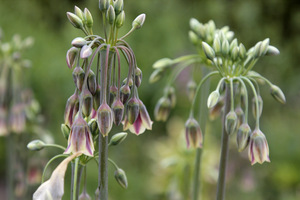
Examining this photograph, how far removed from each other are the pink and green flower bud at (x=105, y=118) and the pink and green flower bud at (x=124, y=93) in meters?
0.14

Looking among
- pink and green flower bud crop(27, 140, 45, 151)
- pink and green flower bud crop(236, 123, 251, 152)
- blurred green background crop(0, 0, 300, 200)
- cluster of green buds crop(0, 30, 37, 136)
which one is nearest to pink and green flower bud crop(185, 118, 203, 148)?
pink and green flower bud crop(236, 123, 251, 152)

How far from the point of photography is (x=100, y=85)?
1.67 m

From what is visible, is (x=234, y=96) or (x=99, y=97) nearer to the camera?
(x=99, y=97)

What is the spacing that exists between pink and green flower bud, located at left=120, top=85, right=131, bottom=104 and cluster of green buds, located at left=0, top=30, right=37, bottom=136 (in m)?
1.37

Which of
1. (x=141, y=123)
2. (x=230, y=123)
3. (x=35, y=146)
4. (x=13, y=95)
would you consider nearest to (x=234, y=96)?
(x=230, y=123)

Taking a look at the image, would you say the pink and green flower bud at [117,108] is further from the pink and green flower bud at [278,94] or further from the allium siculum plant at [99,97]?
the pink and green flower bud at [278,94]

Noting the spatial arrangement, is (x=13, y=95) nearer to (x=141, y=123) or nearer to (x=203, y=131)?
(x=203, y=131)

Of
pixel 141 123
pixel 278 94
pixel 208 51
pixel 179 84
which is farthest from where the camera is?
pixel 179 84

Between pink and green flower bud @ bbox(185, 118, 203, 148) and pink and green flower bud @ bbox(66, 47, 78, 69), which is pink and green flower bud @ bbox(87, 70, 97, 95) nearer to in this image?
pink and green flower bud @ bbox(66, 47, 78, 69)

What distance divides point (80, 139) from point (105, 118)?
0.37 feet

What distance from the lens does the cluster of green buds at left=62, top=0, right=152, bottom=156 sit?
1577mm

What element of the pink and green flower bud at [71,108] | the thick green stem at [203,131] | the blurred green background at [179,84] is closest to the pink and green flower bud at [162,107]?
the thick green stem at [203,131]

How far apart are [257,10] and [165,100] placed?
666cm

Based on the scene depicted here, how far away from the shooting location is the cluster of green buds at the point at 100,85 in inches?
62.1
